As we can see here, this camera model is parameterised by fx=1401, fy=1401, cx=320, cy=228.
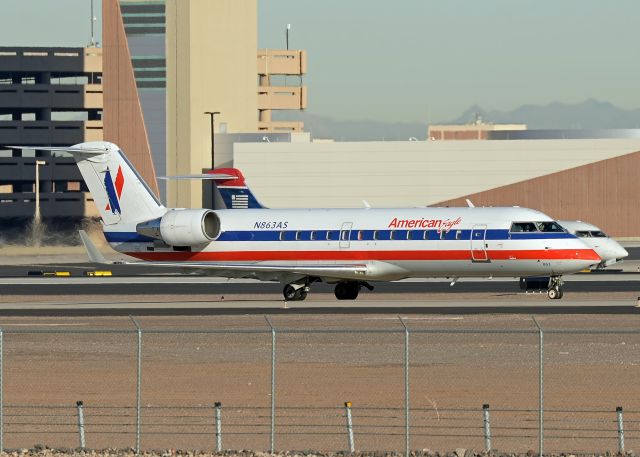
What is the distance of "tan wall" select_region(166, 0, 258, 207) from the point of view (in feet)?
472

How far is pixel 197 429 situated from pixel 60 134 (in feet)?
445

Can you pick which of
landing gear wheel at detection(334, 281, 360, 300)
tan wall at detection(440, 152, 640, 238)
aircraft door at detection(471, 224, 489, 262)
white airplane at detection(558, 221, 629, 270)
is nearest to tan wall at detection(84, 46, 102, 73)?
tan wall at detection(440, 152, 640, 238)

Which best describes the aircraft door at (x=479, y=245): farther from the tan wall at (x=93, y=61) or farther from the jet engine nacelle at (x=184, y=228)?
the tan wall at (x=93, y=61)

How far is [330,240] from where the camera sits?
164ft

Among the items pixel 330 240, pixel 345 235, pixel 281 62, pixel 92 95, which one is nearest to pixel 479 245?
pixel 345 235

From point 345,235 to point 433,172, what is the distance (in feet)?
266

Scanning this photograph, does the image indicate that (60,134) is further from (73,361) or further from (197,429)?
(197,429)

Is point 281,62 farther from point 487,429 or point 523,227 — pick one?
point 487,429

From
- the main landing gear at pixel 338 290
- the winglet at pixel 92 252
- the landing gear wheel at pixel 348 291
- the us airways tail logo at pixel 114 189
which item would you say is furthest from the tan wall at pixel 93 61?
the winglet at pixel 92 252

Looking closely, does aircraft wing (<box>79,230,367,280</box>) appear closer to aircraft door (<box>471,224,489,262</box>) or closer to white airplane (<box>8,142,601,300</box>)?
white airplane (<box>8,142,601,300</box>)

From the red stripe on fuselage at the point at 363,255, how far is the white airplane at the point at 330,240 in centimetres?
3

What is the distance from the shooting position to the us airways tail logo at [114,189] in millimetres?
52469

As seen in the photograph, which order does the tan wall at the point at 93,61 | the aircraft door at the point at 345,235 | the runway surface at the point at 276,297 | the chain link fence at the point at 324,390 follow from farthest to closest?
1. the tan wall at the point at 93,61
2. the aircraft door at the point at 345,235
3. the runway surface at the point at 276,297
4. the chain link fence at the point at 324,390

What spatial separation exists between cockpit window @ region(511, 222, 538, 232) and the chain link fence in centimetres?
1109
